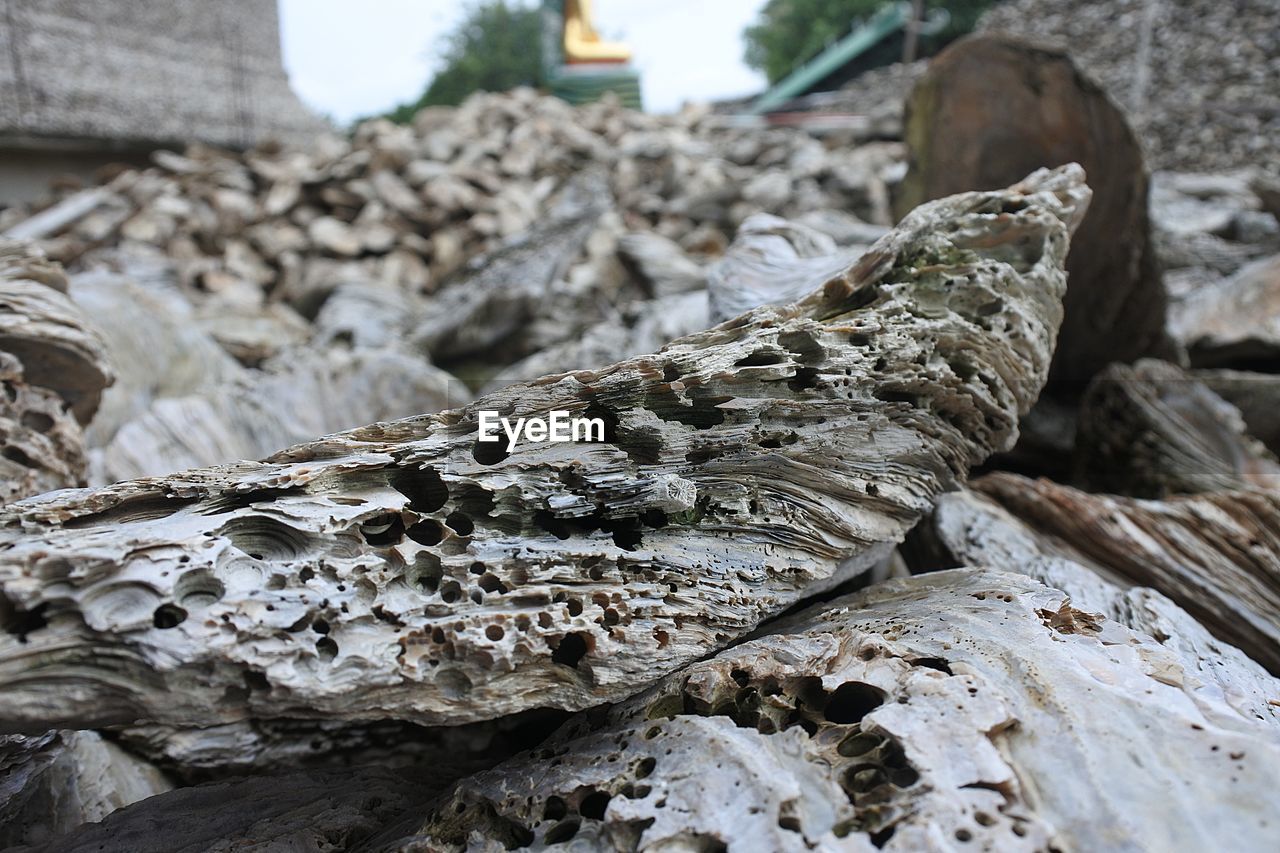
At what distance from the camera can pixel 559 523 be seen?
64.6 inches

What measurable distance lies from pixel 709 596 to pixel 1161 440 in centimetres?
257

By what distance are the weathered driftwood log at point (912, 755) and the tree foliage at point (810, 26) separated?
17773 millimetres

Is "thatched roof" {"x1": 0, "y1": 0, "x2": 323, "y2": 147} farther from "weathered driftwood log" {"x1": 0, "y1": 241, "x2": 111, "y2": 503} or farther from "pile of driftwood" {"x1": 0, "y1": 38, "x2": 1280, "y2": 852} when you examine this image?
"weathered driftwood log" {"x1": 0, "y1": 241, "x2": 111, "y2": 503}

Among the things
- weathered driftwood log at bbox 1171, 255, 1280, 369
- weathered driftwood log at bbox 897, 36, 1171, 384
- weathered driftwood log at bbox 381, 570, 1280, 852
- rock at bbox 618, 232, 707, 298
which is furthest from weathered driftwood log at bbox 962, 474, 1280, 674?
rock at bbox 618, 232, 707, 298

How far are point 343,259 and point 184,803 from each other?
5.97 metres

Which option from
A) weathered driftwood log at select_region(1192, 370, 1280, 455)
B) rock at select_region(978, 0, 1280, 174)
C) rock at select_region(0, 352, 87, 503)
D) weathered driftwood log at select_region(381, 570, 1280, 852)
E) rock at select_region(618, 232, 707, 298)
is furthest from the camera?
rock at select_region(978, 0, 1280, 174)

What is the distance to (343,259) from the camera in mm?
7086

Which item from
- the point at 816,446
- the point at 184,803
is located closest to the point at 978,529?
the point at 816,446

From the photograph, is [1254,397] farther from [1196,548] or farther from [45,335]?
[45,335]

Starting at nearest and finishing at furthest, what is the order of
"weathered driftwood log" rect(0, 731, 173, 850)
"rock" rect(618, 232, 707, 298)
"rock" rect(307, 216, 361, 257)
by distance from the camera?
"weathered driftwood log" rect(0, 731, 173, 850), "rock" rect(618, 232, 707, 298), "rock" rect(307, 216, 361, 257)

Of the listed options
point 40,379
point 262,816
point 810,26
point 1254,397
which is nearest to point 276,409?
point 40,379

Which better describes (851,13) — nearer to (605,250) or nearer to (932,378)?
(605,250)

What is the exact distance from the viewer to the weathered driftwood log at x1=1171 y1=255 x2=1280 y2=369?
4086mm

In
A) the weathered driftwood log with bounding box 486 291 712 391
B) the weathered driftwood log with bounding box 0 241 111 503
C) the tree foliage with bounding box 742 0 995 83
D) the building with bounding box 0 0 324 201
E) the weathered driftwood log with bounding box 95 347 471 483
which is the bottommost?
the weathered driftwood log with bounding box 95 347 471 483
